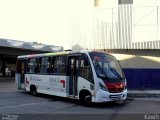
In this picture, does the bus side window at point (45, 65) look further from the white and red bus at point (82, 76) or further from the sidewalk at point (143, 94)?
the sidewalk at point (143, 94)

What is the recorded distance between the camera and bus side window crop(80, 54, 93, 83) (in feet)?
55.1

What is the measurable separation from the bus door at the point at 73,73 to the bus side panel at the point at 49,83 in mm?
399

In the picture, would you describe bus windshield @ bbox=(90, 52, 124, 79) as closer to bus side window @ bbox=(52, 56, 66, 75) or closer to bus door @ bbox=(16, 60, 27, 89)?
bus side window @ bbox=(52, 56, 66, 75)

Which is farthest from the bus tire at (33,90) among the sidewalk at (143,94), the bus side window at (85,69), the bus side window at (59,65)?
the sidewalk at (143,94)

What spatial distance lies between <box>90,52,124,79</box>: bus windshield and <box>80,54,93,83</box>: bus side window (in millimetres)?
305

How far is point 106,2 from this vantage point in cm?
3234

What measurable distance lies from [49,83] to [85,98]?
140 inches

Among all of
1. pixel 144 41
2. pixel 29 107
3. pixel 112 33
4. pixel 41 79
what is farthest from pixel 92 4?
A: pixel 29 107

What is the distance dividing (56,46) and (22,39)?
208 inches

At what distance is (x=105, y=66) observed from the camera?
17125 millimetres

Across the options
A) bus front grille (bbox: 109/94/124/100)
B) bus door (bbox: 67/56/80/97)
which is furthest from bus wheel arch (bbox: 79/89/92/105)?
bus front grille (bbox: 109/94/124/100)

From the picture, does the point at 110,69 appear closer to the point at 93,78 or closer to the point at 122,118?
the point at 93,78

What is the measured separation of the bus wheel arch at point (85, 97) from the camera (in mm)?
16844

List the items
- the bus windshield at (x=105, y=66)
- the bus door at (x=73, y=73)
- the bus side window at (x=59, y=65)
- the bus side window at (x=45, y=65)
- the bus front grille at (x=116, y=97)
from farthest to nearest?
the bus side window at (x=45, y=65)
the bus side window at (x=59, y=65)
the bus door at (x=73, y=73)
the bus windshield at (x=105, y=66)
the bus front grille at (x=116, y=97)
